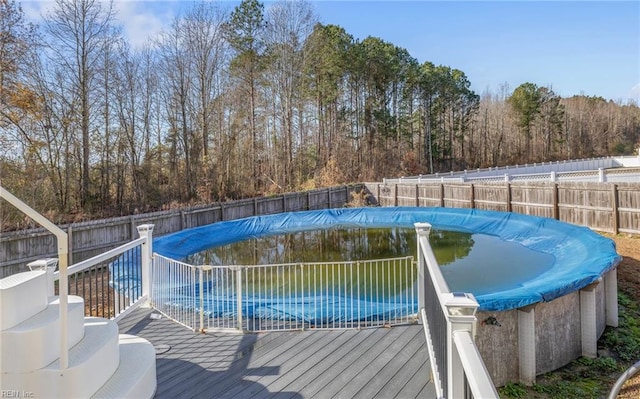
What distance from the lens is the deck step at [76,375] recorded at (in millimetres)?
2209

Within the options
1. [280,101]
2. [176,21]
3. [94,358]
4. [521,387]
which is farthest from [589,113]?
[94,358]

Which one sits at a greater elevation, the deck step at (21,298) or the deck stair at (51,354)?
the deck step at (21,298)

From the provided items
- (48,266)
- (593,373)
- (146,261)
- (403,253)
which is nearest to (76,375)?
(48,266)

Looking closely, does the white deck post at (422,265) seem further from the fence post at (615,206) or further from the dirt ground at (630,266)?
the fence post at (615,206)

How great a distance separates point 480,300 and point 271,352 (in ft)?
7.93

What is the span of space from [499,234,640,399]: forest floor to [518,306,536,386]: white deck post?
12cm

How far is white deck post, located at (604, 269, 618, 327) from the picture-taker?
5.74 metres

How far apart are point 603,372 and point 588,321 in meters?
0.63

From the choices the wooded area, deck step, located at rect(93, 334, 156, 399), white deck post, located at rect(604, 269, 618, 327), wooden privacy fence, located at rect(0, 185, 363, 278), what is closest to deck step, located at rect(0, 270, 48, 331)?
deck step, located at rect(93, 334, 156, 399)

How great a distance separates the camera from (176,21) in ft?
64.6

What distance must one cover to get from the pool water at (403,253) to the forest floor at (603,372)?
1579 mm

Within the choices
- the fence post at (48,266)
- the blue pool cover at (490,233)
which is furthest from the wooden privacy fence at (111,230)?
the fence post at (48,266)

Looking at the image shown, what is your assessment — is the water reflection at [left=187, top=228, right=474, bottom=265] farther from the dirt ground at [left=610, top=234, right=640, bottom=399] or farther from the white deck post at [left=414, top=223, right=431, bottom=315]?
the white deck post at [left=414, top=223, right=431, bottom=315]

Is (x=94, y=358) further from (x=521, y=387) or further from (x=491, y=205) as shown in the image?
(x=491, y=205)
